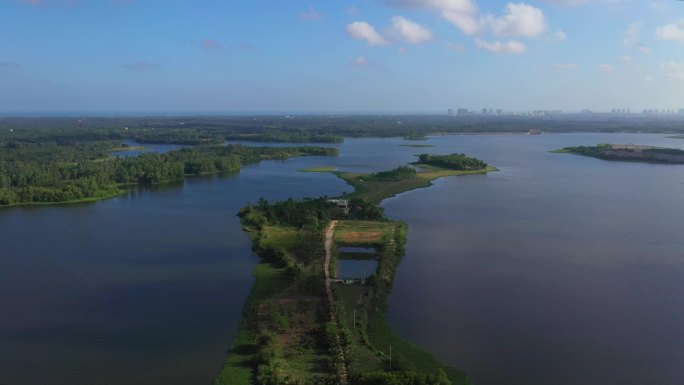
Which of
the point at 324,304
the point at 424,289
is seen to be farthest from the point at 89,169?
the point at 424,289

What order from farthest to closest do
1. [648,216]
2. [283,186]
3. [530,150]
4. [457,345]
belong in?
1. [530,150]
2. [283,186]
3. [648,216]
4. [457,345]

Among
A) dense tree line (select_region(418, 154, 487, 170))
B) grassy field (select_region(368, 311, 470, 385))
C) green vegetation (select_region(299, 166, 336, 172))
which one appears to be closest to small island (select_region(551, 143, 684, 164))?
dense tree line (select_region(418, 154, 487, 170))

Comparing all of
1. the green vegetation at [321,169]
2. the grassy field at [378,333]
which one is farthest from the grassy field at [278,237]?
the green vegetation at [321,169]

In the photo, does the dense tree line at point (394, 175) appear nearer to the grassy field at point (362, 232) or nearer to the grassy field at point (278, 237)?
the grassy field at point (362, 232)

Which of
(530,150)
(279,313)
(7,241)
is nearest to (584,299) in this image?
(279,313)

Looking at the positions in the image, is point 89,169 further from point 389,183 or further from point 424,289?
point 424,289

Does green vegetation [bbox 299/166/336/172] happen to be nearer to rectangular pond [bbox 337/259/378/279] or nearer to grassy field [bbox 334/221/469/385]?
grassy field [bbox 334/221/469/385]

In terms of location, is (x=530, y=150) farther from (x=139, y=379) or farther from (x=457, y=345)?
(x=139, y=379)
